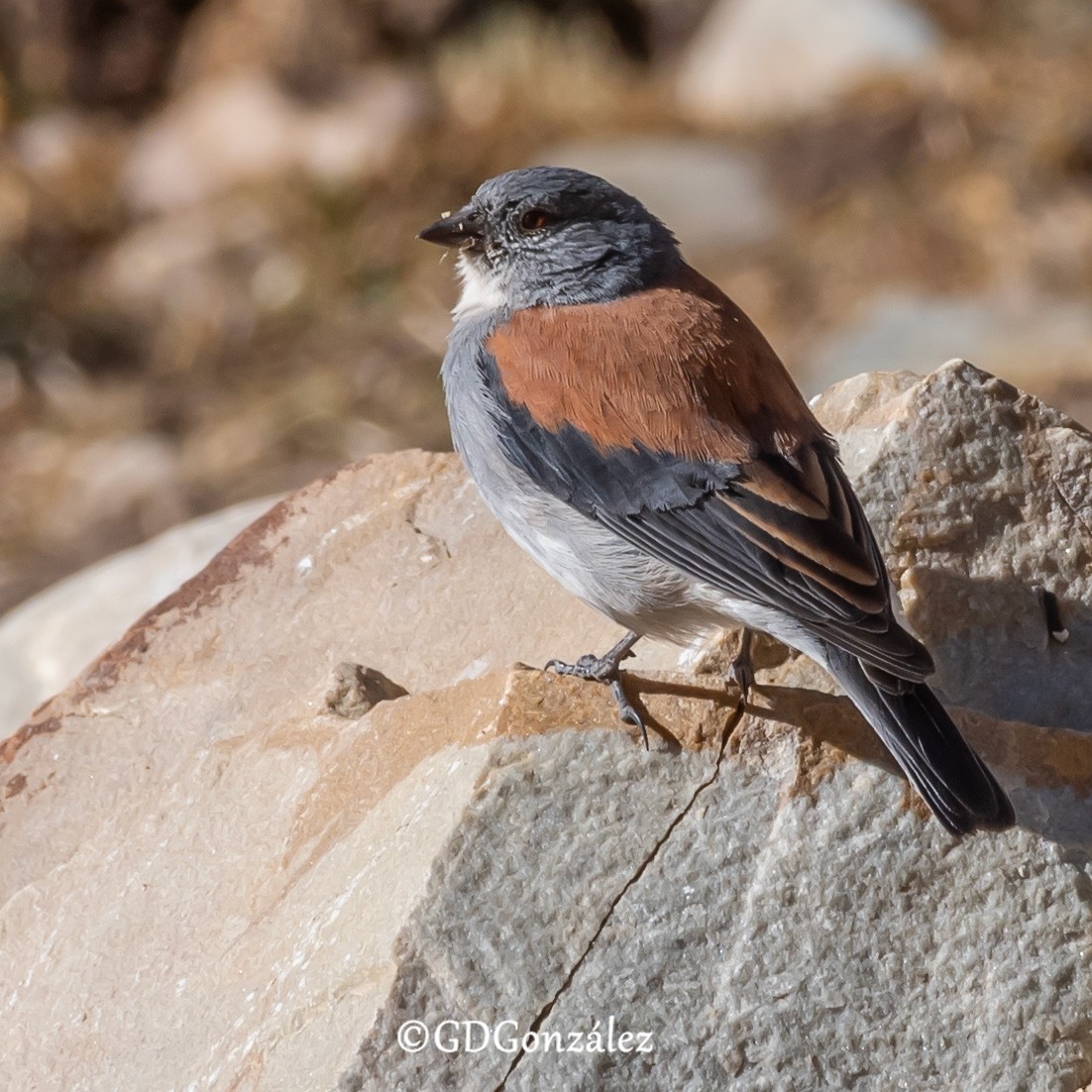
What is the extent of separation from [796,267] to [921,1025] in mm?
7578

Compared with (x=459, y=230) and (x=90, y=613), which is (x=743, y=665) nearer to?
(x=459, y=230)

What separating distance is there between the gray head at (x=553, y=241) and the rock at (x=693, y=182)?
5.86 metres

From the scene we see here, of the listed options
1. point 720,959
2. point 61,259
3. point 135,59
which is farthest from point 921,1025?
point 135,59

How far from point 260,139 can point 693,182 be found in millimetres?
3126

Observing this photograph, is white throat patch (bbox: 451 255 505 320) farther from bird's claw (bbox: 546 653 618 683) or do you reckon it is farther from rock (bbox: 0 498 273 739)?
rock (bbox: 0 498 273 739)

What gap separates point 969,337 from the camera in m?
9.52

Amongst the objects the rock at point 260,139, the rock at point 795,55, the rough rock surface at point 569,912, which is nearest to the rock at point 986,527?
the rough rock surface at point 569,912

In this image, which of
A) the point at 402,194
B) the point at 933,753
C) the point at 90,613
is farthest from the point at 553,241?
the point at 402,194

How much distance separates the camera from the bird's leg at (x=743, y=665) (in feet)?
12.9

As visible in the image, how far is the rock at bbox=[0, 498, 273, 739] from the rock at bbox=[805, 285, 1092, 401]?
420cm

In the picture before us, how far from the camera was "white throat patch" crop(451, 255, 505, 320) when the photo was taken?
4805 millimetres

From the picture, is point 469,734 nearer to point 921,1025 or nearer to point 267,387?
point 921,1025

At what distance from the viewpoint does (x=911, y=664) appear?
3512mm

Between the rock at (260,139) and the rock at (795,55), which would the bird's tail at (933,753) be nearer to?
the rock at (260,139)
